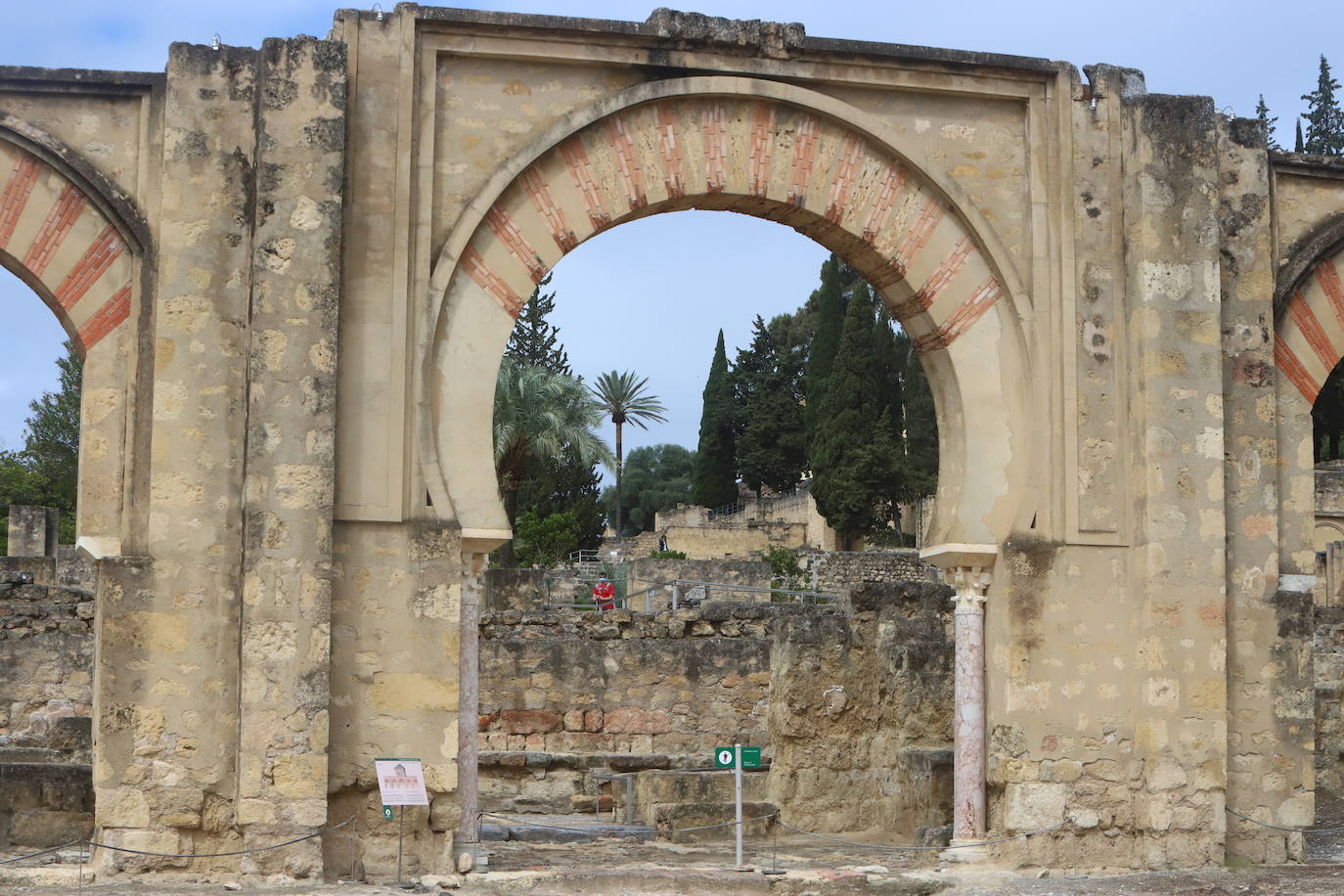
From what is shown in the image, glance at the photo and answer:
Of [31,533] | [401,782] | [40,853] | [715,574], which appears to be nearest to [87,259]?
[40,853]

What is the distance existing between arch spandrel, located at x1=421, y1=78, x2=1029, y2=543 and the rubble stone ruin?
21 millimetres

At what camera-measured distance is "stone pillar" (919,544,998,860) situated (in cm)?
895

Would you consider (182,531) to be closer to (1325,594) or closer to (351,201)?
(351,201)

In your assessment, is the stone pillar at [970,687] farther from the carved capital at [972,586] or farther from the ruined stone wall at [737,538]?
the ruined stone wall at [737,538]

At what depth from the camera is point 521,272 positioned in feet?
28.5

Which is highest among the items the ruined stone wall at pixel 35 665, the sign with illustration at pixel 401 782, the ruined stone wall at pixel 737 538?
the ruined stone wall at pixel 737 538

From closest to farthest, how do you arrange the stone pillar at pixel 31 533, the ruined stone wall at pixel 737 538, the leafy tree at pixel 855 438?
the stone pillar at pixel 31 533 < the leafy tree at pixel 855 438 < the ruined stone wall at pixel 737 538

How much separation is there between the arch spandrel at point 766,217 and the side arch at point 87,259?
1.52 m

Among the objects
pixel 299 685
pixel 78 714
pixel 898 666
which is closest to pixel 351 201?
pixel 299 685

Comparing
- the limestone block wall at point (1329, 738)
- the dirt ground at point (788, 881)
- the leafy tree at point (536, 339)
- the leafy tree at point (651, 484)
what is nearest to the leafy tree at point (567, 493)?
the leafy tree at point (536, 339)

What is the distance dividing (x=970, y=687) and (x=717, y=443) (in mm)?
40886

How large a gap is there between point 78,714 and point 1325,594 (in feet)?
68.1

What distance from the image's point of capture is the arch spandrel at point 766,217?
8.50 meters

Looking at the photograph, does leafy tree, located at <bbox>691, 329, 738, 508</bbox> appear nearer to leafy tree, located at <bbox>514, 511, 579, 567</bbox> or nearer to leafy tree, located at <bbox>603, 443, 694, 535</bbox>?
leafy tree, located at <bbox>603, 443, 694, 535</bbox>
